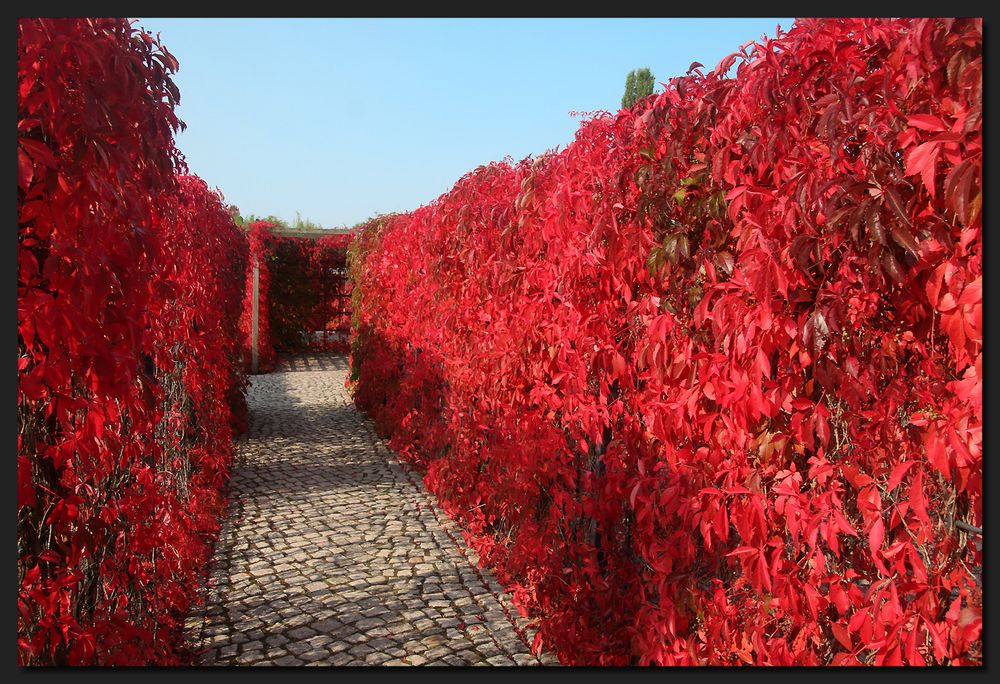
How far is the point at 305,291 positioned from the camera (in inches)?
697

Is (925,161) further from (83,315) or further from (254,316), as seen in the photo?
(254,316)

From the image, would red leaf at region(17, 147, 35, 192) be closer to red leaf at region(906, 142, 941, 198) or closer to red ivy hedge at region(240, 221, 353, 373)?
red leaf at region(906, 142, 941, 198)

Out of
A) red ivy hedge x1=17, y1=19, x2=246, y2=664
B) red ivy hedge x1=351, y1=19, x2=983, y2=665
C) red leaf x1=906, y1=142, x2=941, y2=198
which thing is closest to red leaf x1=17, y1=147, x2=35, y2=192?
red ivy hedge x1=17, y1=19, x2=246, y2=664

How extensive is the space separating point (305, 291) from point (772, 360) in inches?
653

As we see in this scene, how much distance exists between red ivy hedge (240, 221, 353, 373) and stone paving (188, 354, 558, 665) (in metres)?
10.5

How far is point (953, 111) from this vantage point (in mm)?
1528

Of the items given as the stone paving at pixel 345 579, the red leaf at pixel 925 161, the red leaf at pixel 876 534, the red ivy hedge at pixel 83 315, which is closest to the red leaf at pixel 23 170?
the red ivy hedge at pixel 83 315

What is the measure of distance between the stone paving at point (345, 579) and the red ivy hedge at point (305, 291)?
34.5 feet

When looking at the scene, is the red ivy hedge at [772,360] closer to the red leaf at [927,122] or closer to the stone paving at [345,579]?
the red leaf at [927,122]

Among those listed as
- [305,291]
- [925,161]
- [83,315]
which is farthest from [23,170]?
[305,291]

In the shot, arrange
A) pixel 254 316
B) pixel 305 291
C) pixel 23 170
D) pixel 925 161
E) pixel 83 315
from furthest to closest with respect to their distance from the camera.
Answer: pixel 305 291 → pixel 254 316 → pixel 83 315 → pixel 23 170 → pixel 925 161

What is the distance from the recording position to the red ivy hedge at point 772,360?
163 cm

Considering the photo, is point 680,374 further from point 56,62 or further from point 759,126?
point 56,62

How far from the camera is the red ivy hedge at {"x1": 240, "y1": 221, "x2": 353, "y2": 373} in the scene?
1733cm
